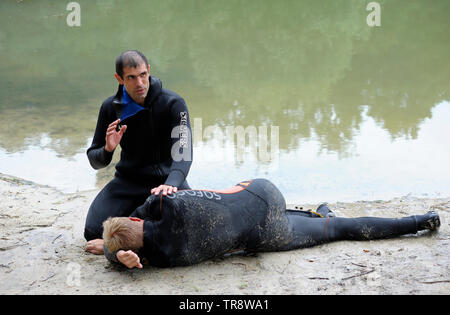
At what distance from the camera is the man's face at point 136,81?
3.45m

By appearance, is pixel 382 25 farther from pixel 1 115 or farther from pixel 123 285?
pixel 123 285

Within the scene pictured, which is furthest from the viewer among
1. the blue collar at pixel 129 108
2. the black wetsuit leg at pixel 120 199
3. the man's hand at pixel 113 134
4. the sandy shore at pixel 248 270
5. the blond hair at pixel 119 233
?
the black wetsuit leg at pixel 120 199

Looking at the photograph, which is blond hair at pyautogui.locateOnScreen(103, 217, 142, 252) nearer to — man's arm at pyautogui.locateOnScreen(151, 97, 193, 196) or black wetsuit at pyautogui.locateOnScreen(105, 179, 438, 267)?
black wetsuit at pyautogui.locateOnScreen(105, 179, 438, 267)

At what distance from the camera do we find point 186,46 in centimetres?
1098

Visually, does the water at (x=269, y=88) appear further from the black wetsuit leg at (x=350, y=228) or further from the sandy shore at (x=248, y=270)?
the sandy shore at (x=248, y=270)

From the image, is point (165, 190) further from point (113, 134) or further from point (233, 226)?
point (113, 134)

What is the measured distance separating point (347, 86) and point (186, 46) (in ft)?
13.9

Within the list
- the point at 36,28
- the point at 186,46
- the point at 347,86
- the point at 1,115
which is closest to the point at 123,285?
the point at 1,115

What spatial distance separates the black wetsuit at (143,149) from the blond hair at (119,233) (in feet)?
1.93

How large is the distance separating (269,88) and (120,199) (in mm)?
4624

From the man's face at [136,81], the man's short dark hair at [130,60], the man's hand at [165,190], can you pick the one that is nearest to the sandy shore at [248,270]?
the man's hand at [165,190]

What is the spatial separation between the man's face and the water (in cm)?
167

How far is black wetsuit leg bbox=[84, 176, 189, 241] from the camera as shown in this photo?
3.74 meters
